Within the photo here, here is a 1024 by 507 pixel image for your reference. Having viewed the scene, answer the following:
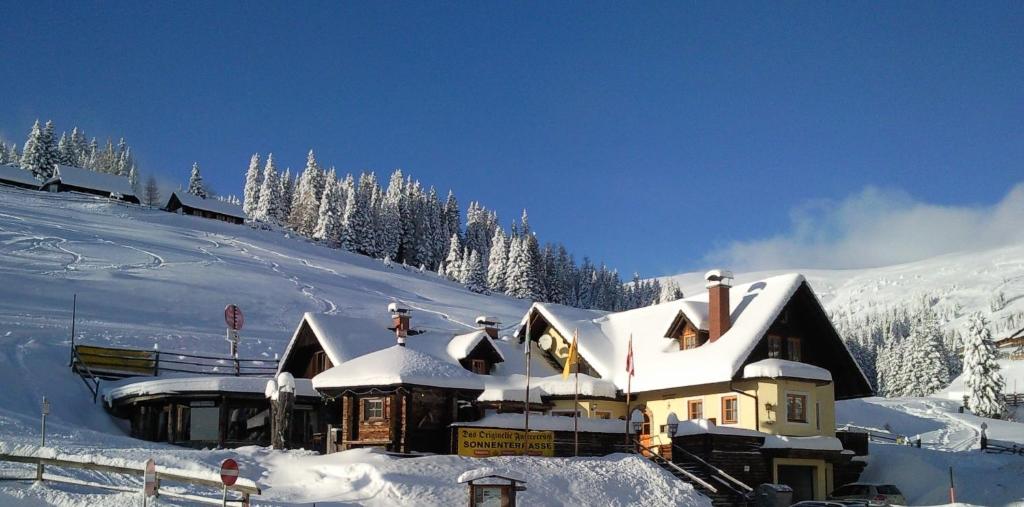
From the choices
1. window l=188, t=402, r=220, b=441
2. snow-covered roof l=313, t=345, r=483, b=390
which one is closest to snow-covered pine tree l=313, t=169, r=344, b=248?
window l=188, t=402, r=220, b=441

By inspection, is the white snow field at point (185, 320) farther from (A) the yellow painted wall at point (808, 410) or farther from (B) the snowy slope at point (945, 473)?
(B) the snowy slope at point (945, 473)

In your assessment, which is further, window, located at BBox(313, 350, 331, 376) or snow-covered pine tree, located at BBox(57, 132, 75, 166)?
snow-covered pine tree, located at BBox(57, 132, 75, 166)

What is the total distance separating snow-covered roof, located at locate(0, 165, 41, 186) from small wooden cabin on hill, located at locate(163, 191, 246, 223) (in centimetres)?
1554

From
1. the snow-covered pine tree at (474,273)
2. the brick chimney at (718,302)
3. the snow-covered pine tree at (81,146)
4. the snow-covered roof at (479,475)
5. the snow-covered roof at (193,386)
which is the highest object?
the snow-covered pine tree at (81,146)

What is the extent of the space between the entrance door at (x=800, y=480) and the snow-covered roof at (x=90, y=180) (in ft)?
321

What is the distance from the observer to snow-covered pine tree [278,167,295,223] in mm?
131750

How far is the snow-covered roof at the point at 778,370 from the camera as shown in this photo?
31844mm

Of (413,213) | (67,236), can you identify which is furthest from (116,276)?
(413,213)

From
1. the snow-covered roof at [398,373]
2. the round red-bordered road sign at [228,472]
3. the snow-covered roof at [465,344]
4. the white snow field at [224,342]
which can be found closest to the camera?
the round red-bordered road sign at [228,472]

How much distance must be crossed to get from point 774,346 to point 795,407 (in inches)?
103

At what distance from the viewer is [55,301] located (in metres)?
51.4

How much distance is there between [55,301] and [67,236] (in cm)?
2205

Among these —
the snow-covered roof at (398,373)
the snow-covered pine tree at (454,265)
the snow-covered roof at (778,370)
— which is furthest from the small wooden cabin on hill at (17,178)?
the snow-covered roof at (778,370)

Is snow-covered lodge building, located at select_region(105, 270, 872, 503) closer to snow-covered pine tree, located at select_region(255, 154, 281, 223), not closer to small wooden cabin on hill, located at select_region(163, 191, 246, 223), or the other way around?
small wooden cabin on hill, located at select_region(163, 191, 246, 223)
